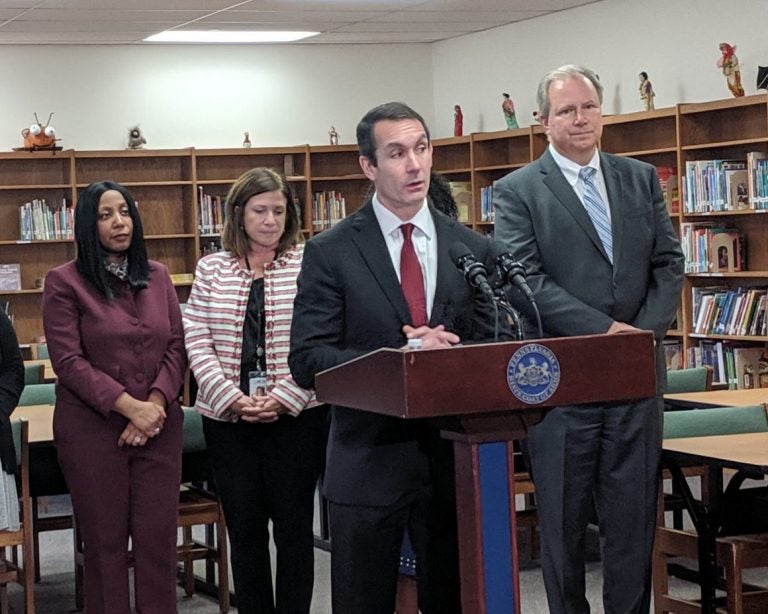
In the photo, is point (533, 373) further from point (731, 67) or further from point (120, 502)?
point (731, 67)

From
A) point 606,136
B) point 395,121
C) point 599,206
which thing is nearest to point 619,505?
point 599,206

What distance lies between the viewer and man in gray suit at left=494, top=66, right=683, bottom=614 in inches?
143

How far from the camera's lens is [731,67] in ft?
28.6

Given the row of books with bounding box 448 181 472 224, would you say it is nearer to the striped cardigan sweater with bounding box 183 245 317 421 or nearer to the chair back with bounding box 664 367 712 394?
the chair back with bounding box 664 367 712 394

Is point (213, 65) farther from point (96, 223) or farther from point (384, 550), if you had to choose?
point (384, 550)

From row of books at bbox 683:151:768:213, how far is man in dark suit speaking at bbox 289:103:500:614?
19.9 feet

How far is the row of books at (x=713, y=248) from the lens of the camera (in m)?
8.84

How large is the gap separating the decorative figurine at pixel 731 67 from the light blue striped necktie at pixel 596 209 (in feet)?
17.5

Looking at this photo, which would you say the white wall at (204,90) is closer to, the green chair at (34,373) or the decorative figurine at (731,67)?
the decorative figurine at (731,67)

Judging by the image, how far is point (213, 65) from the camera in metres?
11.9

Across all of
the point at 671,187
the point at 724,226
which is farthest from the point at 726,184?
the point at 671,187

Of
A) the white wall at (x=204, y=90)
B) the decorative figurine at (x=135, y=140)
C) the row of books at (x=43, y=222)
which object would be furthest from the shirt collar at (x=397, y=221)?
the white wall at (x=204, y=90)

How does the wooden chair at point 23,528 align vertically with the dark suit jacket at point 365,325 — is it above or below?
below

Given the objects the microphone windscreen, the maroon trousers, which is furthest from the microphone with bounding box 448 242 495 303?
the maroon trousers
